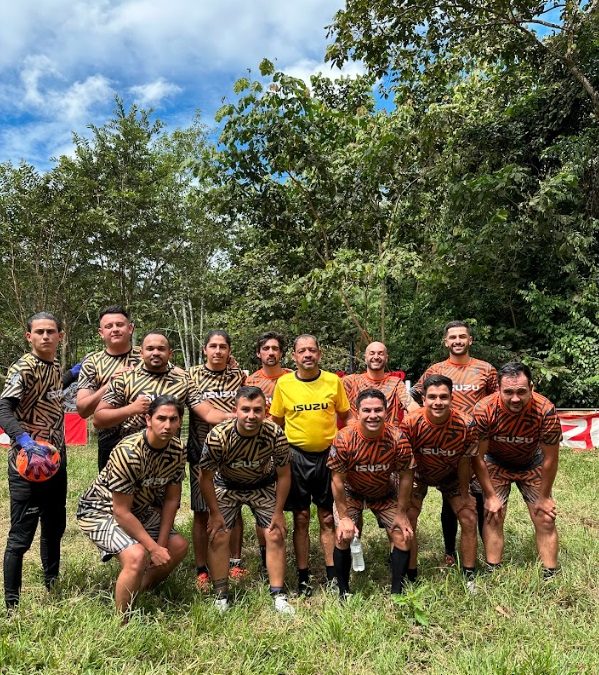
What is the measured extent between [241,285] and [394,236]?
21.6ft

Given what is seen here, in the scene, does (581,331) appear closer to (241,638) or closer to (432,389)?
(432,389)

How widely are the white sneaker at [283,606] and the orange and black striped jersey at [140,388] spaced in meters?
1.54

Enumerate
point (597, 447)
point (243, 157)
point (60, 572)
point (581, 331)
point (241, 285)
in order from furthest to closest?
1. point (241, 285)
2. point (581, 331)
3. point (597, 447)
4. point (243, 157)
5. point (60, 572)

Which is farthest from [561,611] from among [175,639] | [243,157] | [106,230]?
[106,230]

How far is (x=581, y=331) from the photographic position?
1102 centimetres

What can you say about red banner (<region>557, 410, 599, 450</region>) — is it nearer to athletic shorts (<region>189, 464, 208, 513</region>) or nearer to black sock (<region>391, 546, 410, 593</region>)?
black sock (<region>391, 546, 410, 593</region>)

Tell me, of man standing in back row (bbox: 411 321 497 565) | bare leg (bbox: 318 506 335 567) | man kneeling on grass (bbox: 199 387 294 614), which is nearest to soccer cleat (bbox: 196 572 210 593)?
man kneeling on grass (bbox: 199 387 294 614)

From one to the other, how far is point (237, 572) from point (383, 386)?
6.42ft

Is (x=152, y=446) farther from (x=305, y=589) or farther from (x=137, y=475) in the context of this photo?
(x=305, y=589)

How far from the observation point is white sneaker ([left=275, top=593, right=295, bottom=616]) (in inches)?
148

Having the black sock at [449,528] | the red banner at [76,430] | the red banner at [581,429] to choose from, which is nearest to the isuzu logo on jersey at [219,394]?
the black sock at [449,528]

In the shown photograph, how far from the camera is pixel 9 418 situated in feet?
11.9

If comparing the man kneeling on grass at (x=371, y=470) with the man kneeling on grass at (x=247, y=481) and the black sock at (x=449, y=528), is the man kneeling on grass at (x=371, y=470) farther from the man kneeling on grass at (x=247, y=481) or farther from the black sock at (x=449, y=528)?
the black sock at (x=449, y=528)

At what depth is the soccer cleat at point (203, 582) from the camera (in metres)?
4.17
